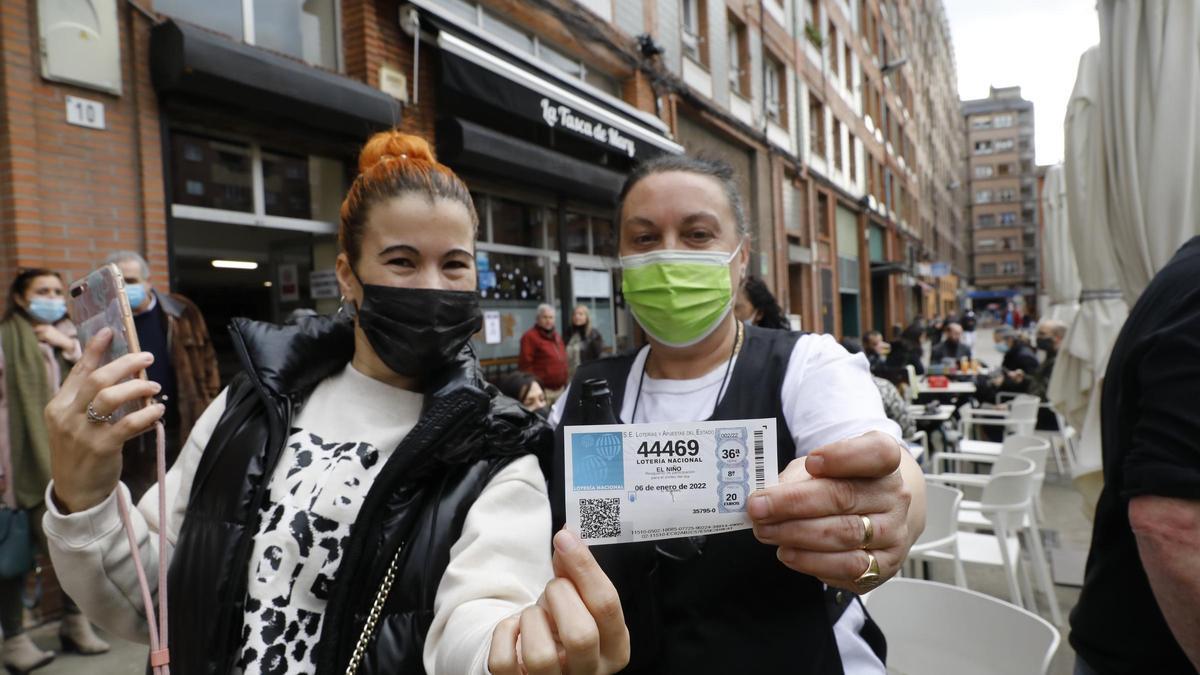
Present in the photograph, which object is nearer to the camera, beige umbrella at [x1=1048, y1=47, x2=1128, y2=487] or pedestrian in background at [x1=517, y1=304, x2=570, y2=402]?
beige umbrella at [x1=1048, y1=47, x2=1128, y2=487]

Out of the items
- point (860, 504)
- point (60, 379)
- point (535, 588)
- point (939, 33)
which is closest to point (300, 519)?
point (535, 588)

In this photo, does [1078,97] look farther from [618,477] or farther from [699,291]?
[618,477]

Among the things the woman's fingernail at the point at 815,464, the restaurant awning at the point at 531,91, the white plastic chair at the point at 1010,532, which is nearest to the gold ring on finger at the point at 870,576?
the woman's fingernail at the point at 815,464

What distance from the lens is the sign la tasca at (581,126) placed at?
7.11 m

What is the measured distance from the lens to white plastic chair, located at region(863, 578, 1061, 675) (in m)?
1.89

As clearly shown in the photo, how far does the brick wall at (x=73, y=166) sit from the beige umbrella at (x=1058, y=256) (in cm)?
985

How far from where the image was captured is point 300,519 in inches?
51.2

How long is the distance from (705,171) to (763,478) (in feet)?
3.06

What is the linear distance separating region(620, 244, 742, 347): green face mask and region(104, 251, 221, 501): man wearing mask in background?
3018 millimetres

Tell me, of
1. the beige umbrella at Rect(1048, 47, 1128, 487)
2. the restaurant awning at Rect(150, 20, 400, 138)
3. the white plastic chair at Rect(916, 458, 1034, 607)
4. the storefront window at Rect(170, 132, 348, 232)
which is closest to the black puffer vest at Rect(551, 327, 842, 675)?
the beige umbrella at Rect(1048, 47, 1128, 487)

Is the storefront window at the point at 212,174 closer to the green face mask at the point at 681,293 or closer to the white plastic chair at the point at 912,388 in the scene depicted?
the green face mask at the point at 681,293

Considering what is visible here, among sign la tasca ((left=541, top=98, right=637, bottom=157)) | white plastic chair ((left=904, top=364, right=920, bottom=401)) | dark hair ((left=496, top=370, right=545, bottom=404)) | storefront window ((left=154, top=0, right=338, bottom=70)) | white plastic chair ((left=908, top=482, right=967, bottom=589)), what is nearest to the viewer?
white plastic chair ((left=908, top=482, right=967, bottom=589))

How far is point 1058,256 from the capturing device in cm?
840

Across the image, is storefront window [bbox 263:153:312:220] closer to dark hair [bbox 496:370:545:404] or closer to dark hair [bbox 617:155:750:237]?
dark hair [bbox 496:370:545:404]
